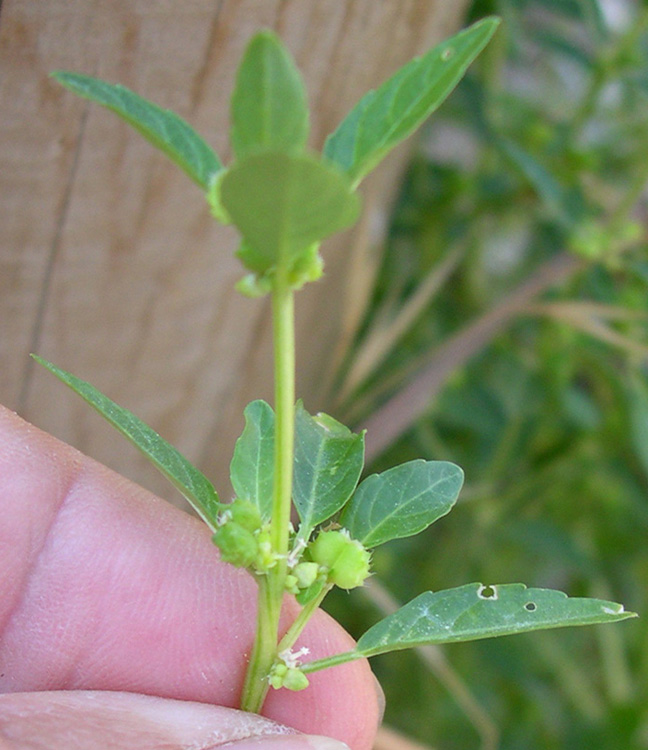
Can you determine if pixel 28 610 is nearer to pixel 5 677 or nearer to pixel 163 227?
pixel 5 677

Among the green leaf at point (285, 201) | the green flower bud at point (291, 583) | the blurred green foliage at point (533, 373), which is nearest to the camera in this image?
the green leaf at point (285, 201)

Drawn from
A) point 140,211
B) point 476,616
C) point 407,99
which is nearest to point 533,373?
point 140,211

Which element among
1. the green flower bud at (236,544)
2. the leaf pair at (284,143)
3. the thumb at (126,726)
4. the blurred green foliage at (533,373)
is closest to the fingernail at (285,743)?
the thumb at (126,726)

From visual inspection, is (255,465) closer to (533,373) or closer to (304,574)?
(304,574)

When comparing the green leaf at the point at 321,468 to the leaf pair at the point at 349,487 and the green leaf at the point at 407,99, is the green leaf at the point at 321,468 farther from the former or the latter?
the green leaf at the point at 407,99

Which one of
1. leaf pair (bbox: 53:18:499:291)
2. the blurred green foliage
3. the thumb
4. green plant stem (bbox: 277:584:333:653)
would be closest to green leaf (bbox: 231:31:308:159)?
leaf pair (bbox: 53:18:499:291)

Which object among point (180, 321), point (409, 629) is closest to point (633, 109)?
point (180, 321)
